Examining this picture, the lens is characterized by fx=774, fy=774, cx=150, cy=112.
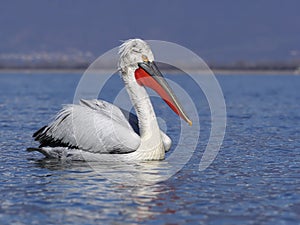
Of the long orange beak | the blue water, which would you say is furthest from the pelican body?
the blue water

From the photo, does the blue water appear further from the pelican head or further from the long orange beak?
the pelican head

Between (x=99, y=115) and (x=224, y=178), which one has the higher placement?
(x=99, y=115)

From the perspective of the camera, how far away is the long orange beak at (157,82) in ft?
36.3

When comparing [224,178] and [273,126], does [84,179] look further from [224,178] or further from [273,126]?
[273,126]

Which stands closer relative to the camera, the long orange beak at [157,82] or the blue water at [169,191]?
the blue water at [169,191]

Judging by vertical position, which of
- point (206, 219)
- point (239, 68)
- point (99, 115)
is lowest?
point (206, 219)

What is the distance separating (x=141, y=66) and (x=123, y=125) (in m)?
0.90

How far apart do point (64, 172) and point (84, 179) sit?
0.64 m

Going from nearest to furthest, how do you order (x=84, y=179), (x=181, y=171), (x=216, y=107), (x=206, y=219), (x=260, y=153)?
1. (x=206, y=219)
2. (x=84, y=179)
3. (x=181, y=171)
4. (x=260, y=153)
5. (x=216, y=107)

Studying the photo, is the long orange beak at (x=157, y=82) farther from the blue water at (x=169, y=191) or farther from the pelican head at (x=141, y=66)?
the blue water at (x=169, y=191)

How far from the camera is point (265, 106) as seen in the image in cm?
2497

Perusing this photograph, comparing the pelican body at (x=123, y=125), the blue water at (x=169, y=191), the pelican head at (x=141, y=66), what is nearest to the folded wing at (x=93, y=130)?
the pelican body at (x=123, y=125)

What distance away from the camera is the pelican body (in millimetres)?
10984

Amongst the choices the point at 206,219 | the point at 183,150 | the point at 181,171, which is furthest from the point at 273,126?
the point at 206,219
